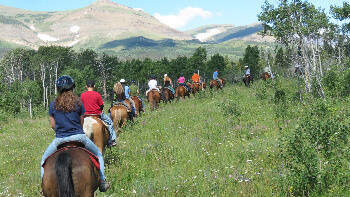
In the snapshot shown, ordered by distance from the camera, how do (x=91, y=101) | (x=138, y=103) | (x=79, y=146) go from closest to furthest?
(x=79, y=146), (x=91, y=101), (x=138, y=103)

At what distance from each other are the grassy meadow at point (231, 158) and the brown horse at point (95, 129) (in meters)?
0.86

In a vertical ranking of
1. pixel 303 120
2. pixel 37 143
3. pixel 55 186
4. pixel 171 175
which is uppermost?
pixel 303 120

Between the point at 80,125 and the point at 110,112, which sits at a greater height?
→ the point at 80,125

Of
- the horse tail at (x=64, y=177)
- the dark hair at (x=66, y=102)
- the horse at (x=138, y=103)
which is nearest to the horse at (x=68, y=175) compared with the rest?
the horse tail at (x=64, y=177)

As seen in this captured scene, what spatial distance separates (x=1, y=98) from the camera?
1775 inches

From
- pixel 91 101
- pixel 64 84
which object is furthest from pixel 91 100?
pixel 64 84

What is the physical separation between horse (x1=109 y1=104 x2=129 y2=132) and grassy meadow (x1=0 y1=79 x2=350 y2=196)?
403mm

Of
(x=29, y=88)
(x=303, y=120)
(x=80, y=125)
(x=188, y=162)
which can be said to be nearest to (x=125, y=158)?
(x=188, y=162)

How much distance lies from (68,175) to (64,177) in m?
0.06

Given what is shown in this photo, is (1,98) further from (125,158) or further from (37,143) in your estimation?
(125,158)

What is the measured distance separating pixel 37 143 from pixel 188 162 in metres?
10.7

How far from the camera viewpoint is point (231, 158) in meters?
7.27

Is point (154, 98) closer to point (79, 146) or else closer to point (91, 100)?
point (91, 100)

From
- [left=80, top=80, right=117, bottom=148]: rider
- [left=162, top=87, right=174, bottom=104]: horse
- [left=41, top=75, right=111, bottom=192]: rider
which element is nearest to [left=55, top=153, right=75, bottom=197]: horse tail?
[left=41, top=75, right=111, bottom=192]: rider
